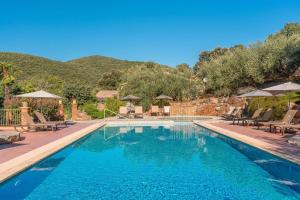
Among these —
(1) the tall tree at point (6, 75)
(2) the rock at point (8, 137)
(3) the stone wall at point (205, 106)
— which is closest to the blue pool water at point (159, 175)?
(2) the rock at point (8, 137)

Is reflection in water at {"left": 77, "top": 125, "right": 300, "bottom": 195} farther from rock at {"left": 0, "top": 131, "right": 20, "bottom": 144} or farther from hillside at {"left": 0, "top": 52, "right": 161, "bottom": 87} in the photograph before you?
hillside at {"left": 0, "top": 52, "right": 161, "bottom": 87}

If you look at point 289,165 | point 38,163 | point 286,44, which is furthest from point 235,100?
point 38,163

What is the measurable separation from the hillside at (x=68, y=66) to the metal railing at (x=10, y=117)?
33.3 meters

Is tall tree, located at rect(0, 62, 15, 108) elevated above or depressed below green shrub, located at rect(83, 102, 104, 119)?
above

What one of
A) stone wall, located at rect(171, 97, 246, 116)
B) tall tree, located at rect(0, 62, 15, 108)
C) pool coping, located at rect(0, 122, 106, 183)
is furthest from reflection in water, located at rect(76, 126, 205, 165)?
stone wall, located at rect(171, 97, 246, 116)

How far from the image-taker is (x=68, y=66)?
6178 cm

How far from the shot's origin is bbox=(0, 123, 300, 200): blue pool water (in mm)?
5270

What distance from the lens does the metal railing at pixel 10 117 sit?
44.8 feet

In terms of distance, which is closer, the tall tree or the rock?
the rock

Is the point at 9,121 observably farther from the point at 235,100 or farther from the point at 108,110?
the point at 235,100

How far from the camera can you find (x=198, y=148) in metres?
10.1

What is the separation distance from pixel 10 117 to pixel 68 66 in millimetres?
49679

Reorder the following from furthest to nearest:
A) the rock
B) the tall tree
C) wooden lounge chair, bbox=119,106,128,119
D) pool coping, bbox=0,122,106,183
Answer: wooden lounge chair, bbox=119,106,128,119
the tall tree
the rock
pool coping, bbox=0,122,106,183

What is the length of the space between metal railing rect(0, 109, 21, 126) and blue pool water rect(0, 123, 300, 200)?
513cm
